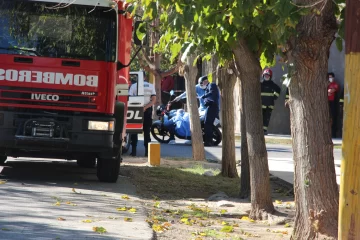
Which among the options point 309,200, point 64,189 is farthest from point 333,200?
point 64,189

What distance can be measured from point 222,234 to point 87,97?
3946 millimetres

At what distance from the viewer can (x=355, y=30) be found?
5910 mm

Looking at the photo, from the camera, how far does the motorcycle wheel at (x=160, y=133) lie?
2392 centimetres

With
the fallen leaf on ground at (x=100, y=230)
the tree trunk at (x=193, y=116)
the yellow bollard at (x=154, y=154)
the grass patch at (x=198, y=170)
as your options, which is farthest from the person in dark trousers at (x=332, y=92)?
the fallen leaf on ground at (x=100, y=230)

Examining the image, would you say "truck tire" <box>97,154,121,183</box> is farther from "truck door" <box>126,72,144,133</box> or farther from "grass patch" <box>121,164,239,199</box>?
"truck door" <box>126,72,144,133</box>

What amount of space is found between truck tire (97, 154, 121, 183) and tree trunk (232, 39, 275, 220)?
2.81m

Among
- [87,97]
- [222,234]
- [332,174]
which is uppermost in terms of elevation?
[87,97]

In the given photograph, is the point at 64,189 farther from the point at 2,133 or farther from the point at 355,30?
the point at 355,30

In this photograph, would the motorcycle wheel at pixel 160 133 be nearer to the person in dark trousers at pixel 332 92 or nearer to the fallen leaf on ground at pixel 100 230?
the person in dark trousers at pixel 332 92

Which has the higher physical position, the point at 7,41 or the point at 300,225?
the point at 7,41

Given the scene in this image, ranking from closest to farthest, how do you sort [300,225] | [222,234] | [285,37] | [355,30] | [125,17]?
[355,30] < [285,37] < [300,225] < [222,234] < [125,17]

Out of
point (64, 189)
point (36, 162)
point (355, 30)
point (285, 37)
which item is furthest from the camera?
point (36, 162)

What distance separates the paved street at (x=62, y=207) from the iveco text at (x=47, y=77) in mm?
1484

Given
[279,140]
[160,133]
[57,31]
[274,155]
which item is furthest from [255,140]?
[279,140]
